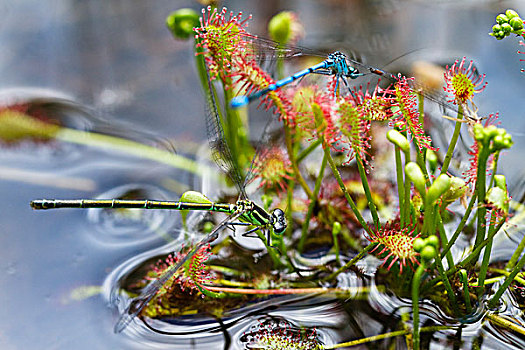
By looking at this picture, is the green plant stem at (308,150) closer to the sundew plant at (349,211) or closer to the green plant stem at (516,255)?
the sundew plant at (349,211)

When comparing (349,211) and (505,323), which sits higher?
(349,211)

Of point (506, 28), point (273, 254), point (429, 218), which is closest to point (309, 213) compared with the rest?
point (273, 254)

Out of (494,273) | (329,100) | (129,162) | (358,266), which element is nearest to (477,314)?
(494,273)

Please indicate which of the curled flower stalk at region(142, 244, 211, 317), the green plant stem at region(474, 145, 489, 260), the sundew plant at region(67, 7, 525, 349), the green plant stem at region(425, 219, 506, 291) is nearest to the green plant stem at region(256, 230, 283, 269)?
the sundew plant at region(67, 7, 525, 349)

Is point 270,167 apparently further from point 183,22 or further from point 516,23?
point 516,23

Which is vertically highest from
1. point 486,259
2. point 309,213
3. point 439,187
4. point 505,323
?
point 309,213

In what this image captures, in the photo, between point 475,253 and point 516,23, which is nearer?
point 516,23

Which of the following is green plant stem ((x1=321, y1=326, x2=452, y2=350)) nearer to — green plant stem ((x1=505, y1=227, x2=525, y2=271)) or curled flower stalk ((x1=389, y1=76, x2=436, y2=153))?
green plant stem ((x1=505, y1=227, x2=525, y2=271))
